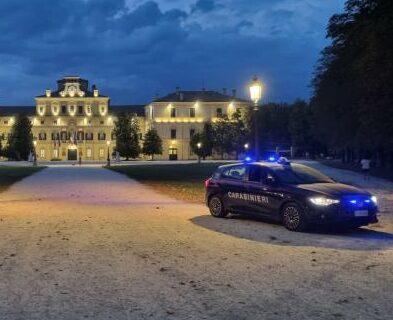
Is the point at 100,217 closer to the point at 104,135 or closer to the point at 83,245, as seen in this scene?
the point at 83,245

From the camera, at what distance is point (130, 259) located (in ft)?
33.8

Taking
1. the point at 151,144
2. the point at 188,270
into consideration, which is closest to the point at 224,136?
the point at 151,144

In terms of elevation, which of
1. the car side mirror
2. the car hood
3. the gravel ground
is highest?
the car side mirror

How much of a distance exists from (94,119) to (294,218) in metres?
145

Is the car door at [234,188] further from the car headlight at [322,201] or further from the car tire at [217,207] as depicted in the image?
the car headlight at [322,201]

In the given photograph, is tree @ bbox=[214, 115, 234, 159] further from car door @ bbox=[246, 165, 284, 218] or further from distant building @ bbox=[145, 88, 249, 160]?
car door @ bbox=[246, 165, 284, 218]

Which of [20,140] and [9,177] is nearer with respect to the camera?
[9,177]

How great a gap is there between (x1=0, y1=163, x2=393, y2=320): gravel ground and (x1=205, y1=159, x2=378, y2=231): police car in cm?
35

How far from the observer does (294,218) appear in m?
14.0

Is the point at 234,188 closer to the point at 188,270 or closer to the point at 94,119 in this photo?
the point at 188,270

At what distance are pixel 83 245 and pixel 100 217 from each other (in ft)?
17.0

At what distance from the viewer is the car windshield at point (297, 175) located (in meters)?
14.9

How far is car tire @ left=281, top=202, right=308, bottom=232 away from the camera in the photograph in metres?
13.8

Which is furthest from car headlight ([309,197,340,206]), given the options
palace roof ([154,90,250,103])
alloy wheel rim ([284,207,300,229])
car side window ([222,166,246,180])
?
palace roof ([154,90,250,103])
